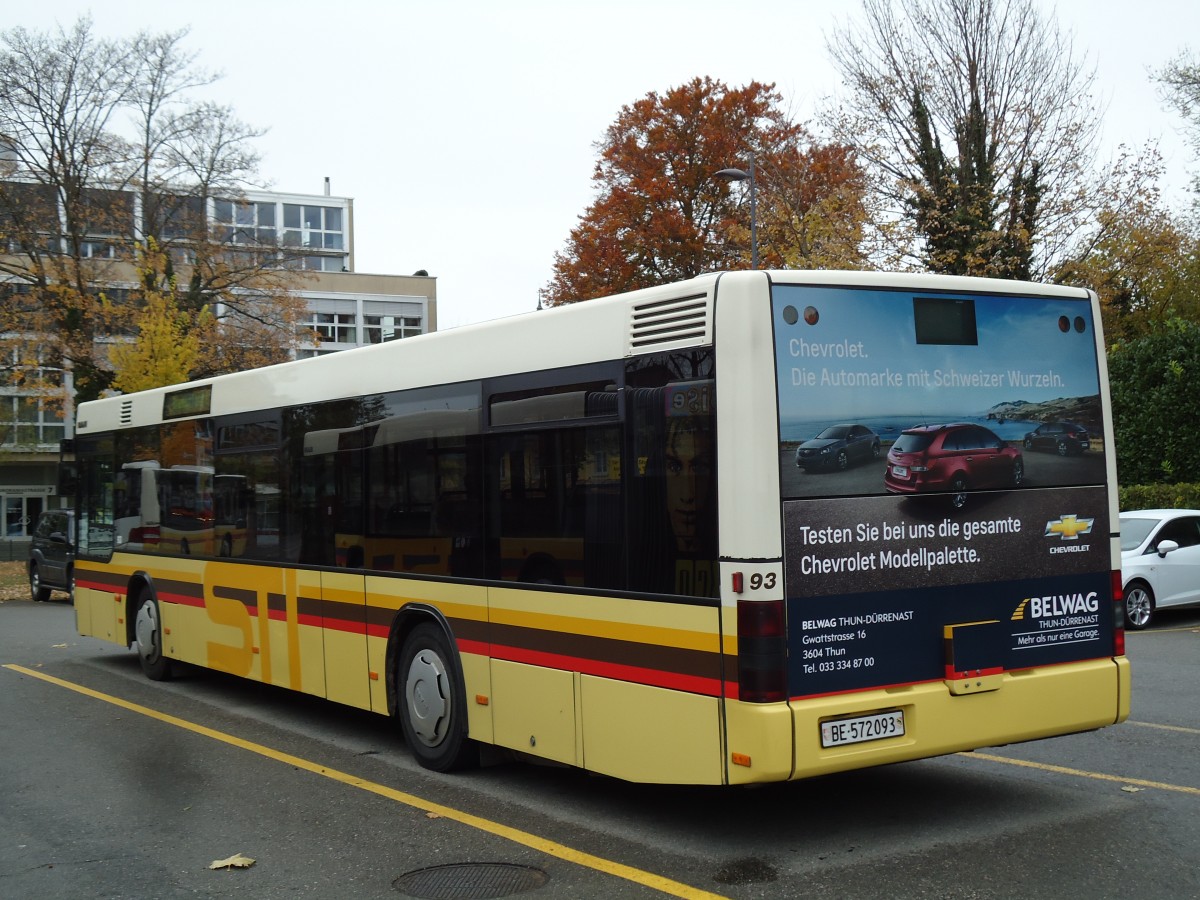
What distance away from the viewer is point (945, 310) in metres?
6.57

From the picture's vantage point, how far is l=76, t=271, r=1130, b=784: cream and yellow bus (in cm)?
597

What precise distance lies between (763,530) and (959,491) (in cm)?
119

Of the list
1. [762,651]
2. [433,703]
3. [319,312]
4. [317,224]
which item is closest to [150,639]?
[433,703]

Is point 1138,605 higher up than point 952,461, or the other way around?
point 952,461

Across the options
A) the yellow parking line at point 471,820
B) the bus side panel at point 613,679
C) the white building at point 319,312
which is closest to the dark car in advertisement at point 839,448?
the bus side panel at point 613,679

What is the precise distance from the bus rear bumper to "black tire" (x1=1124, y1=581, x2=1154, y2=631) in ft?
32.8

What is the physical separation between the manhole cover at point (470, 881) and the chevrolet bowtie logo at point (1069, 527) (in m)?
3.16

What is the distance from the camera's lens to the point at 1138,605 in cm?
1630

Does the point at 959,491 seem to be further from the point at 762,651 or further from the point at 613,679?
A: the point at 613,679

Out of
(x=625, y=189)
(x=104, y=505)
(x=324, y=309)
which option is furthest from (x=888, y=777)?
(x=324, y=309)

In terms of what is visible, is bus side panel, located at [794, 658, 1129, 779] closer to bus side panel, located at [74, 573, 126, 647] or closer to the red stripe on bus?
the red stripe on bus

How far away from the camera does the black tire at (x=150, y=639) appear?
12648mm

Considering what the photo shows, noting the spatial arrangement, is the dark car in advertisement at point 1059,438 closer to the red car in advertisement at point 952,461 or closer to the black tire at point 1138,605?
the red car in advertisement at point 952,461

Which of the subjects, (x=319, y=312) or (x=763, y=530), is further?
(x=319, y=312)
